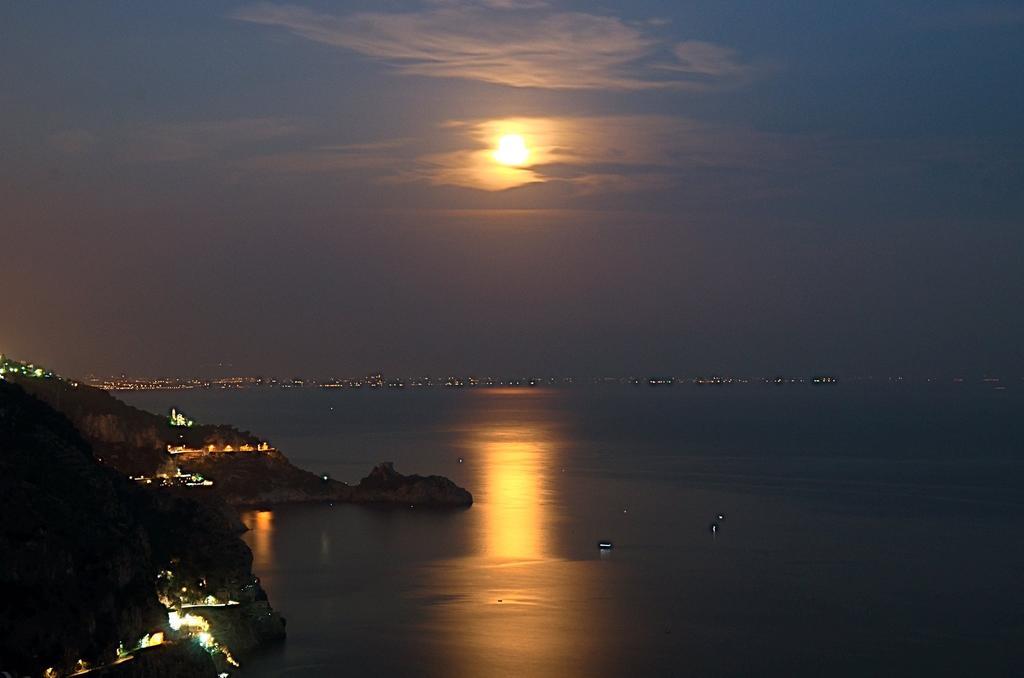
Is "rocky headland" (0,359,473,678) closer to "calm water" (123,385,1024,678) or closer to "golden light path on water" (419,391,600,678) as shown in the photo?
"calm water" (123,385,1024,678)

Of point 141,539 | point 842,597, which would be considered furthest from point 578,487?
point 141,539

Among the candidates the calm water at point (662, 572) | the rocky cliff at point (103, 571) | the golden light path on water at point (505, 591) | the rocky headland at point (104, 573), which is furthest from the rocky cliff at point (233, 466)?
the rocky cliff at point (103, 571)

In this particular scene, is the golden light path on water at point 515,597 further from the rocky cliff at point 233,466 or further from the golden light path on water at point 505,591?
the rocky cliff at point 233,466

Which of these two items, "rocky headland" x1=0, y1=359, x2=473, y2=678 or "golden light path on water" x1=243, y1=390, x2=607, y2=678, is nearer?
"rocky headland" x1=0, y1=359, x2=473, y2=678

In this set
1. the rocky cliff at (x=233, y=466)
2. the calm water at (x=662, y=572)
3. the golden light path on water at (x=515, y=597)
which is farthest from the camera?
the rocky cliff at (x=233, y=466)

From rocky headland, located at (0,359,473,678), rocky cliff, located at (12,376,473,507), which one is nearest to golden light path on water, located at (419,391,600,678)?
rocky cliff, located at (12,376,473,507)

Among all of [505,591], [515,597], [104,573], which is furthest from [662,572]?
[104,573]

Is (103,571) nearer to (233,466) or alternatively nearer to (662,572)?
(662,572)

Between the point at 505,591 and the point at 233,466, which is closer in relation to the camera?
the point at 505,591
